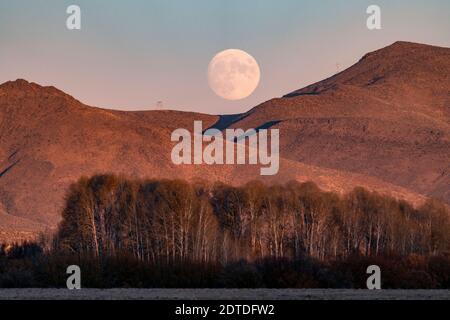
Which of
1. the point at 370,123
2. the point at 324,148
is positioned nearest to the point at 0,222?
the point at 324,148

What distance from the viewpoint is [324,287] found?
36125 millimetres

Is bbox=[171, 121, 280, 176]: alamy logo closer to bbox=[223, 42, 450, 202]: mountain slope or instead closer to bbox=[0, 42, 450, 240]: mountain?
bbox=[0, 42, 450, 240]: mountain

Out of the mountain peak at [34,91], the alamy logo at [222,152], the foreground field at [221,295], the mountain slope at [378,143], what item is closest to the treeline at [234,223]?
the foreground field at [221,295]

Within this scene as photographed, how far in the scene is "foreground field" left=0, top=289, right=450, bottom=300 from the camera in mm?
28359

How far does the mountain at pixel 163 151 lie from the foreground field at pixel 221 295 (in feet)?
315

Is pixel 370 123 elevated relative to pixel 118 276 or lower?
elevated

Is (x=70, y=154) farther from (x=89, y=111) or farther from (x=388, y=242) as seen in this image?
(x=388, y=242)

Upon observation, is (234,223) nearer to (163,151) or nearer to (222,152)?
(163,151)

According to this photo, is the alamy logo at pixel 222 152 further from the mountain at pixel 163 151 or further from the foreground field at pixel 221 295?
the foreground field at pixel 221 295

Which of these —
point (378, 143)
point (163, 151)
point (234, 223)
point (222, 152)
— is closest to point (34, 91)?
point (163, 151)

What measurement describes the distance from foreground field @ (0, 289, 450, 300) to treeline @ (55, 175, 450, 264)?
23.8 m

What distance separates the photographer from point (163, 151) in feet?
516

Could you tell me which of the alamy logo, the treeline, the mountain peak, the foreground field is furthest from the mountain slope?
the foreground field
